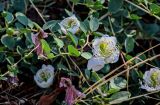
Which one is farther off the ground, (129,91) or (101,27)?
(101,27)

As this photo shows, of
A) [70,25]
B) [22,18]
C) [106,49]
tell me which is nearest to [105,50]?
[106,49]

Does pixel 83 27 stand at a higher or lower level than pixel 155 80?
higher

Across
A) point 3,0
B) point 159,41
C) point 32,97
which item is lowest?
point 32,97

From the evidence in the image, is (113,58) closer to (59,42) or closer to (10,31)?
(59,42)

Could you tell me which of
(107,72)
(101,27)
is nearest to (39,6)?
(101,27)

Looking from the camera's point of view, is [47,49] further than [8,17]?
No

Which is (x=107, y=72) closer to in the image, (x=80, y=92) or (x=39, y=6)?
(x=80, y=92)
